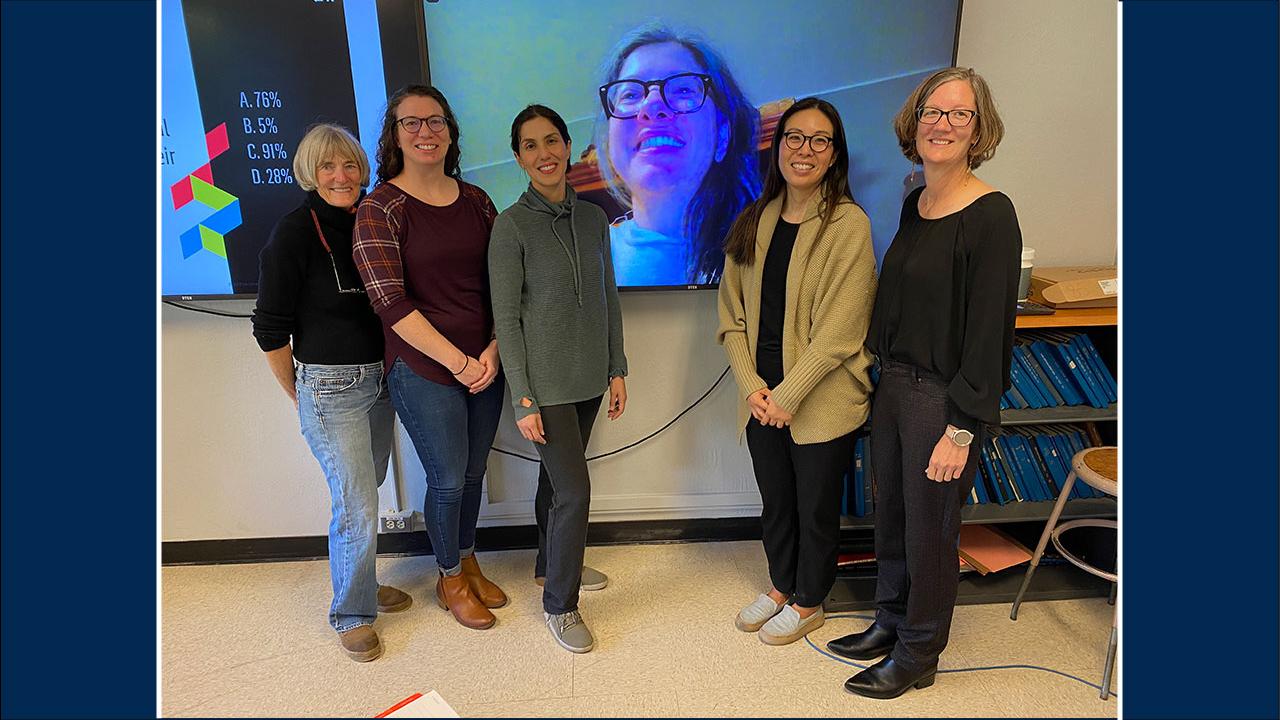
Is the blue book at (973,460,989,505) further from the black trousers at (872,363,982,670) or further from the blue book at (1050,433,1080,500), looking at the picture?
the black trousers at (872,363,982,670)

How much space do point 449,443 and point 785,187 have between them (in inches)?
44.8

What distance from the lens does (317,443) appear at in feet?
6.63

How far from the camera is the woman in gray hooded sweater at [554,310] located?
1.93m

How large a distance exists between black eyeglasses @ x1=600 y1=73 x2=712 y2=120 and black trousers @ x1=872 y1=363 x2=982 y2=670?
981mm

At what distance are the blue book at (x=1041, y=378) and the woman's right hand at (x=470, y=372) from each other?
1.55 m

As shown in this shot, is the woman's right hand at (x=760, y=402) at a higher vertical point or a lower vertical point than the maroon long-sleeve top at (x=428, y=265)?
lower

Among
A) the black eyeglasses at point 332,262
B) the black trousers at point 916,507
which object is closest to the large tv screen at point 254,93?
the black eyeglasses at point 332,262

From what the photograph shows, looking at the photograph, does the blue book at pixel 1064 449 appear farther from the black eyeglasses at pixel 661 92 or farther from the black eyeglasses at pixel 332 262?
the black eyeglasses at pixel 332 262

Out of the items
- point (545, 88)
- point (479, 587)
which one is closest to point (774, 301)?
point (545, 88)

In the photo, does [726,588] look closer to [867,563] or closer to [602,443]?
[867,563]

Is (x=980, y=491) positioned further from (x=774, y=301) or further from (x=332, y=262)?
(x=332, y=262)

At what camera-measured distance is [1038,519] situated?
7.47 feet

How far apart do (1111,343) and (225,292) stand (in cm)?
278

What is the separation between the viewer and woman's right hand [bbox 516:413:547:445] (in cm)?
196
